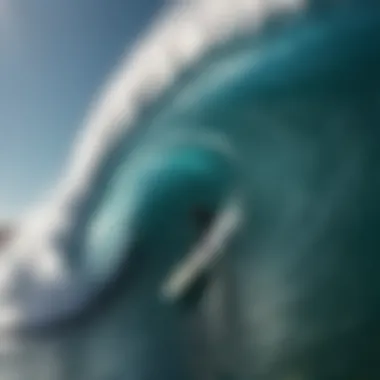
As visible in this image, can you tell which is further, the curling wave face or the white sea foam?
the white sea foam

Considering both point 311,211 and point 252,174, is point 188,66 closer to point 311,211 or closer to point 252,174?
point 252,174

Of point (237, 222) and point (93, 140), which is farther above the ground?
point (93, 140)

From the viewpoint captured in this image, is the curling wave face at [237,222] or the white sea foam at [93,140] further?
the white sea foam at [93,140]

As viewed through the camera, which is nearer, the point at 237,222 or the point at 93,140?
the point at 237,222

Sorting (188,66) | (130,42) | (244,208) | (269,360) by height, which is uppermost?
(130,42)

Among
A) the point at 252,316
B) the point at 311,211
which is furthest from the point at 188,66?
the point at 252,316

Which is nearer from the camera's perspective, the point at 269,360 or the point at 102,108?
the point at 269,360

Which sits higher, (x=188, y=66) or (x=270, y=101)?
(x=188, y=66)

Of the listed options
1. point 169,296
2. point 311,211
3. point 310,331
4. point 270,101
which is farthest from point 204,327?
point 270,101

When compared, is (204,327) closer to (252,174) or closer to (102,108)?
(252,174)
